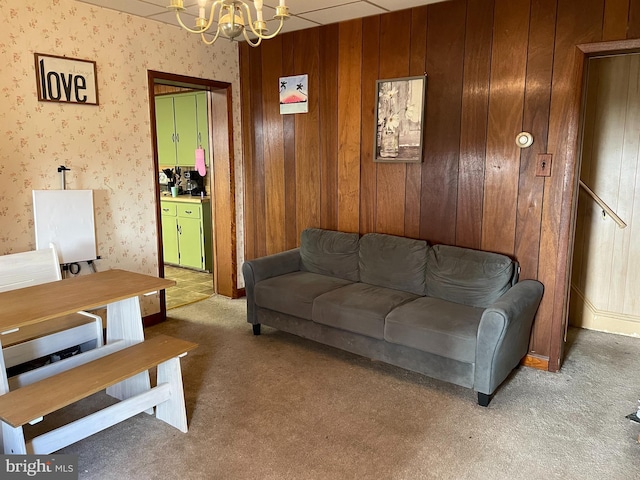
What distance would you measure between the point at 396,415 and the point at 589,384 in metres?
1.37

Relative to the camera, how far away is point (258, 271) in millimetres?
3879

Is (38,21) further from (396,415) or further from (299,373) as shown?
(396,415)

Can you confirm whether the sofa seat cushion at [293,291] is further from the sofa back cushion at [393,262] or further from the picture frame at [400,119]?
the picture frame at [400,119]

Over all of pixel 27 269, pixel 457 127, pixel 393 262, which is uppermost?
pixel 457 127

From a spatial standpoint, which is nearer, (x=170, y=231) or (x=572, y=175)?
(x=572, y=175)

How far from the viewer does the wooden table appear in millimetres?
2168

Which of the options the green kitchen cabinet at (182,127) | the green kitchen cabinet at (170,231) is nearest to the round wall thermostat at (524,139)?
the green kitchen cabinet at (182,127)

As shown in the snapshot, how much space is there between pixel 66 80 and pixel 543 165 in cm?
340

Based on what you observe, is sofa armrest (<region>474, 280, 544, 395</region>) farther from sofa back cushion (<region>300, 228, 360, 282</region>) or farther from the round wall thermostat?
sofa back cushion (<region>300, 228, 360, 282</region>)

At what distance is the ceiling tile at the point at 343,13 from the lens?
11.8ft

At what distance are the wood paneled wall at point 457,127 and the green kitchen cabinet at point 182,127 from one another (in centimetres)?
147

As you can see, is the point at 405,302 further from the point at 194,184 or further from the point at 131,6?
the point at 194,184

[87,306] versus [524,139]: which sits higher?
[524,139]

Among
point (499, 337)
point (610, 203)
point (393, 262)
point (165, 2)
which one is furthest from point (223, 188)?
point (610, 203)
